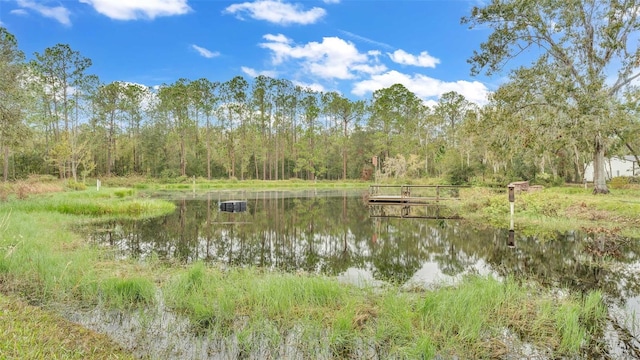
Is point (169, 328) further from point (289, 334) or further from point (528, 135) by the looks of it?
point (528, 135)

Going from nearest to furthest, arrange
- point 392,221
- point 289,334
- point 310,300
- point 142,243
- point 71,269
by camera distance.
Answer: point 289,334 < point 310,300 < point 71,269 < point 142,243 < point 392,221

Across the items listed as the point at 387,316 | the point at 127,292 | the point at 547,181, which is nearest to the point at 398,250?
the point at 387,316

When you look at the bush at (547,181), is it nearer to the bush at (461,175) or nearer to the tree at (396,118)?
the bush at (461,175)

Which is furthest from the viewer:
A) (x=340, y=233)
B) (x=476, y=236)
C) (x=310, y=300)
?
(x=340, y=233)

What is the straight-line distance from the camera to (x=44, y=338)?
381 cm

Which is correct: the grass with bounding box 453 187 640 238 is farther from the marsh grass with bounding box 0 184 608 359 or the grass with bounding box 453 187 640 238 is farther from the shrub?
the shrub

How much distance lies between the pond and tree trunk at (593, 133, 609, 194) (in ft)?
40.3

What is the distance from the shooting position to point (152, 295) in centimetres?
568

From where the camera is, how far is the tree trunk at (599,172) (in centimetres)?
2173

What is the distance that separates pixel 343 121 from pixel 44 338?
180ft

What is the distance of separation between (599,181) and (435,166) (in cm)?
3201

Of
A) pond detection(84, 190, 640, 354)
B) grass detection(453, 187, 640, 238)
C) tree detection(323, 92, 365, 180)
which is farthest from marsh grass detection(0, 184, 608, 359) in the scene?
→ tree detection(323, 92, 365, 180)

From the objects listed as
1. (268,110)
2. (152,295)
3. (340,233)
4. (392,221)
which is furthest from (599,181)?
(268,110)

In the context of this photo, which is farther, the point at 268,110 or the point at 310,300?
the point at 268,110
